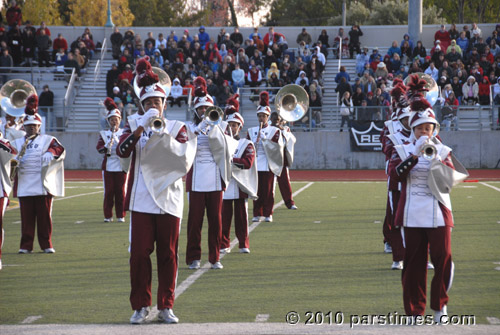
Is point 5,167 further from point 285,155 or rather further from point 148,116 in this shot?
point 285,155

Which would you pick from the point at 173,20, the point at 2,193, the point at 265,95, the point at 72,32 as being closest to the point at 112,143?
the point at 265,95

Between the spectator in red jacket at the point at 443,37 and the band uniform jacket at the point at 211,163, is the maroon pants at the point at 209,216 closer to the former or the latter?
the band uniform jacket at the point at 211,163

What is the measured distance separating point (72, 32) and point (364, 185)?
764 inches

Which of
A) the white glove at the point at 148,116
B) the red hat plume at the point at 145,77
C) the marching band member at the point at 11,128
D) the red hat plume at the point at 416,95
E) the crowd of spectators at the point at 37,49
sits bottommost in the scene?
the marching band member at the point at 11,128

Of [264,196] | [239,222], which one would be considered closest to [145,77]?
[239,222]

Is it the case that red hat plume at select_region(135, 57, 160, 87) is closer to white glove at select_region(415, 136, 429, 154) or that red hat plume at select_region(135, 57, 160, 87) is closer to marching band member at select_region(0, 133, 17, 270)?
white glove at select_region(415, 136, 429, 154)

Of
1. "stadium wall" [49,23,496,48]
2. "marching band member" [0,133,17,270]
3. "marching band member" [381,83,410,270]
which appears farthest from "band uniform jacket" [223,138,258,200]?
"stadium wall" [49,23,496,48]

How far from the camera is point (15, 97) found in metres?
15.8

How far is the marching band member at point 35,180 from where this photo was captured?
1038cm

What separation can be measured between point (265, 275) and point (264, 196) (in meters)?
5.32

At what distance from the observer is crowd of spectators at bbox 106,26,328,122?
2948cm

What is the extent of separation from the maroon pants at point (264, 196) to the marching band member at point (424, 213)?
Result: 7.56 m

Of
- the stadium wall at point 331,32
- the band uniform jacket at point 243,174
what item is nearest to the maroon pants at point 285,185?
the band uniform jacket at point 243,174

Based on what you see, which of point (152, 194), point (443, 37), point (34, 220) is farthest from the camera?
point (443, 37)
